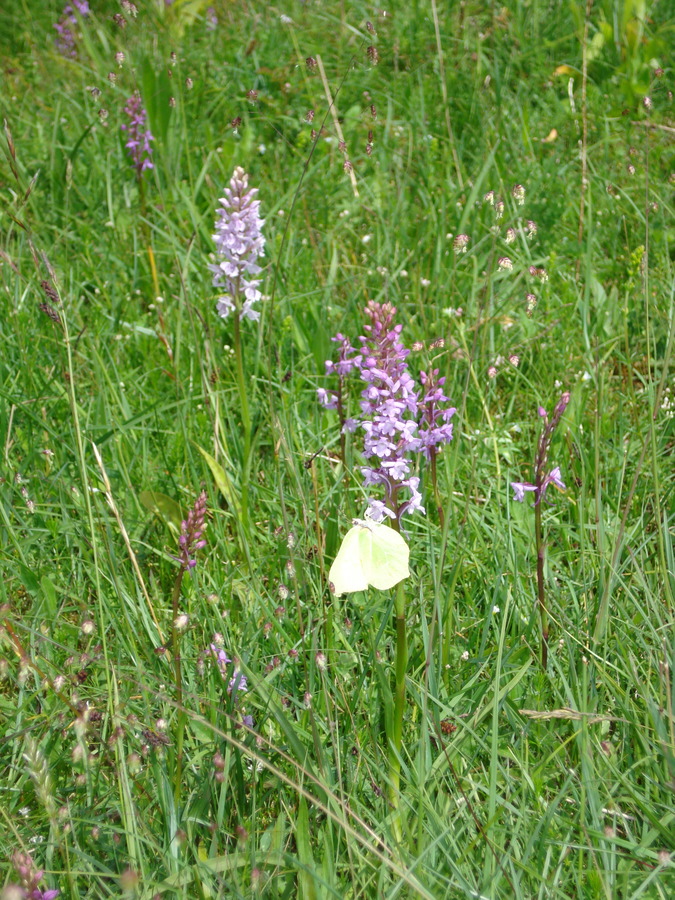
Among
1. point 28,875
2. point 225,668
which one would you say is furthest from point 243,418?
point 28,875

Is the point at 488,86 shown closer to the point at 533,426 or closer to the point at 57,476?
the point at 533,426

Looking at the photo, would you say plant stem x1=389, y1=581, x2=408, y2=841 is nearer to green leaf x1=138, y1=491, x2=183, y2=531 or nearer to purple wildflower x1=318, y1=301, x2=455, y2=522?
purple wildflower x1=318, y1=301, x2=455, y2=522

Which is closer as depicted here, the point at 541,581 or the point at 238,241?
the point at 541,581

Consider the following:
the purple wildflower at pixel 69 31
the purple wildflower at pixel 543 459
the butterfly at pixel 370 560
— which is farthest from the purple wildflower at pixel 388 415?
the purple wildflower at pixel 69 31

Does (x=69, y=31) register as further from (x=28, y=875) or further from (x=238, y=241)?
(x=28, y=875)

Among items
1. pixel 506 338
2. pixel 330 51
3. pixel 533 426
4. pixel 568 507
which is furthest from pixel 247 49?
pixel 568 507

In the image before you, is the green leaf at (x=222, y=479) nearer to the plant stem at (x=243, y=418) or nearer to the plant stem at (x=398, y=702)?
the plant stem at (x=243, y=418)
